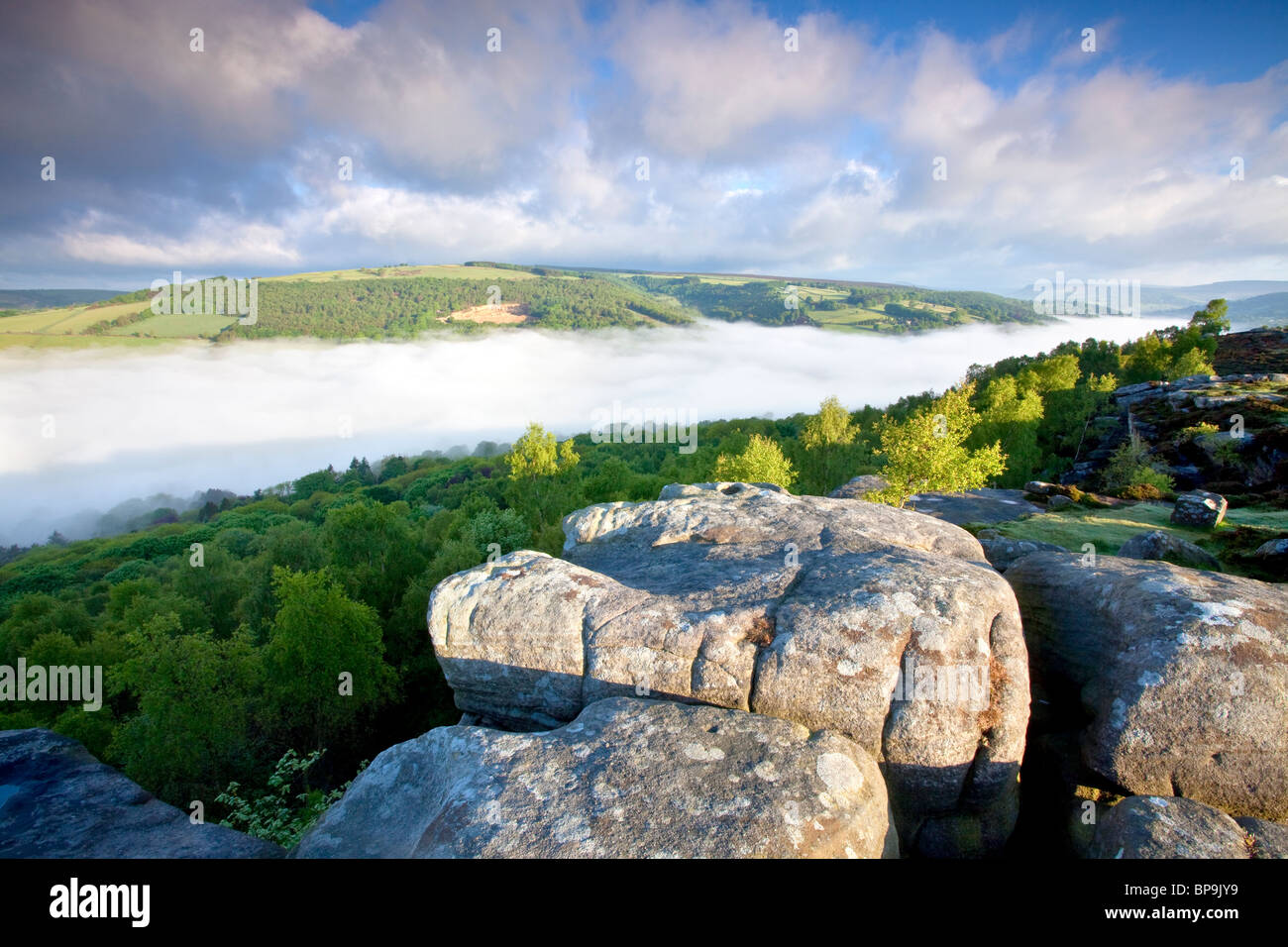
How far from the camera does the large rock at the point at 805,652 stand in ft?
36.6

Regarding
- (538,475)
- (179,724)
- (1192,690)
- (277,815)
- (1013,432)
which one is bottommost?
(277,815)

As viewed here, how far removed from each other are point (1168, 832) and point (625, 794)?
358 inches

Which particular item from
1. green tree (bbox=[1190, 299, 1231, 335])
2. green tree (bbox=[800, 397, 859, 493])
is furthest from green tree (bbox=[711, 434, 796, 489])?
green tree (bbox=[1190, 299, 1231, 335])

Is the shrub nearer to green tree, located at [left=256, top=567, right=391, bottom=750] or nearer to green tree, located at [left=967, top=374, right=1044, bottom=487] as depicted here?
green tree, located at [left=256, top=567, right=391, bottom=750]

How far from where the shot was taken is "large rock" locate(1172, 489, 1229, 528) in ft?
102

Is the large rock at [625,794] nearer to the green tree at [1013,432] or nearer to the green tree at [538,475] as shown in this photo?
the green tree at [538,475]


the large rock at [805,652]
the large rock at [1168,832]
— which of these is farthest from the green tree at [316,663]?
the large rock at [1168,832]

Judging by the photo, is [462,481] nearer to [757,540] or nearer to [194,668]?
[194,668]

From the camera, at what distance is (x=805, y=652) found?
37.6 ft

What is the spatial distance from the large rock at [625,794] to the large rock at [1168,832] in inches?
149

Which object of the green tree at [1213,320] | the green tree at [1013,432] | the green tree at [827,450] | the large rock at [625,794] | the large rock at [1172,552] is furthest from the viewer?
the green tree at [1213,320]

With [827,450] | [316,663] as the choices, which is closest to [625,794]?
[316,663]

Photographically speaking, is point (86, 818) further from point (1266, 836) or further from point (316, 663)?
point (316, 663)
